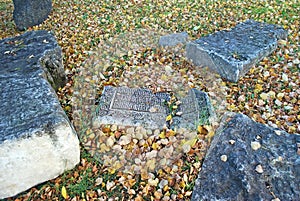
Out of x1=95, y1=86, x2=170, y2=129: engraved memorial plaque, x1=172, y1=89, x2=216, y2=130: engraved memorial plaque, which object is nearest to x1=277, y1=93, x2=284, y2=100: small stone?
x1=172, y1=89, x2=216, y2=130: engraved memorial plaque

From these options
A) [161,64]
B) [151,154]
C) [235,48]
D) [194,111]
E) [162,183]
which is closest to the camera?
[162,183]

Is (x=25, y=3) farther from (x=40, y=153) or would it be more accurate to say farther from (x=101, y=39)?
(x=40, y=153)

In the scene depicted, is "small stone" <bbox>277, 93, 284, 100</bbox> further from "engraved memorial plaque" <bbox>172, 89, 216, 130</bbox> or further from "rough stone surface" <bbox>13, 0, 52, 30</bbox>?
"rough stone surface" <bbox>13, 0, 52, 30</bbox>

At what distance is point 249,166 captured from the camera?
263cm

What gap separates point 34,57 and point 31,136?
1445 millimetres

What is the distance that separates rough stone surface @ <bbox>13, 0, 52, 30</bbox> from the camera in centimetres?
567

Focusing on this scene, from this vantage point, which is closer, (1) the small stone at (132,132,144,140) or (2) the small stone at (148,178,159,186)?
(2) the small stone at (148,178,159,186)

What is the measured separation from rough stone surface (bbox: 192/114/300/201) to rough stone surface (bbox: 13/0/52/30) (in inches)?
174

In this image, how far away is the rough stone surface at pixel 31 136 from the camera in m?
2.55

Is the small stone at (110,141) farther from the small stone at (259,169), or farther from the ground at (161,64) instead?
the small stone at (259,169)

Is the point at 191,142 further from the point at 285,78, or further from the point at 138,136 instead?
the point at 285,78

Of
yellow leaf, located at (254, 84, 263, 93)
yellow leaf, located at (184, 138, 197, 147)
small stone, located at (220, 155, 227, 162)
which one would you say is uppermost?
small stone, located at (220, 155, 227, 162)

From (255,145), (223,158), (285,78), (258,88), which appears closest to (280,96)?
(258,88)

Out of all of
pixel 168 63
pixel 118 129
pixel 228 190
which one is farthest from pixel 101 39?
pixel 228 190
